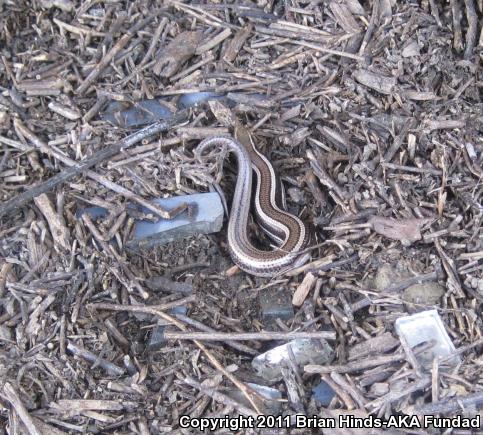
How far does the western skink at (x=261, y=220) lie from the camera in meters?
5.08

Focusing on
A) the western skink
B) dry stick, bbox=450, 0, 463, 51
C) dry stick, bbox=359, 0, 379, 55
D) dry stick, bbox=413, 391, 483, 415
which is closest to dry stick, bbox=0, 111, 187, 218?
the western skink

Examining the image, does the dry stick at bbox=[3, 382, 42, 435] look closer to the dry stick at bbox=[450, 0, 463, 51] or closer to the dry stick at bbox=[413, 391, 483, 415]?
the dry stick at bbox=[413, 391, 483, 415]

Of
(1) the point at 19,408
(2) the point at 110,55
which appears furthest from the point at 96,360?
(2) the point at 110,55

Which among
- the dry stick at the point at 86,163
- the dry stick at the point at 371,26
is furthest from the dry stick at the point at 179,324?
the dry stick at the point at 371,26

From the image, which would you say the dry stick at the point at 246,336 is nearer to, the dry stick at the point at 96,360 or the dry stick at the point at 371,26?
the dry stick at the point at 96,360

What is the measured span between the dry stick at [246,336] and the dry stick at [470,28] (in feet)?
9.36

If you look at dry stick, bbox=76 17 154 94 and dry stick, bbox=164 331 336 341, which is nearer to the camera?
dry stick, bbox=164 331 336 341

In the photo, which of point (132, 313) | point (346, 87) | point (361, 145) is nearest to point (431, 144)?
point (361, 145)

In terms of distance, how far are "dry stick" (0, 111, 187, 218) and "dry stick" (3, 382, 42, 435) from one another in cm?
153

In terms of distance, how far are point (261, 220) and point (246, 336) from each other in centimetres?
142

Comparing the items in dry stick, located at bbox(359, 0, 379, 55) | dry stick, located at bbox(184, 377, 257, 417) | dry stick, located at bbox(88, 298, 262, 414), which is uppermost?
dry stick, located at bbox(359, 0, 379, 55)

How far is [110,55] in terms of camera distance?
20.0ft

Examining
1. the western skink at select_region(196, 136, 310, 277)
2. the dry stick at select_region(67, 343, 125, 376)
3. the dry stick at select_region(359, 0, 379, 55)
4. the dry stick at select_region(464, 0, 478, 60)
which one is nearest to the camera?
the dry stick at select_region(67, 343, 125, 376)

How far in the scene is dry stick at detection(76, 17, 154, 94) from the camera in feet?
19.6
